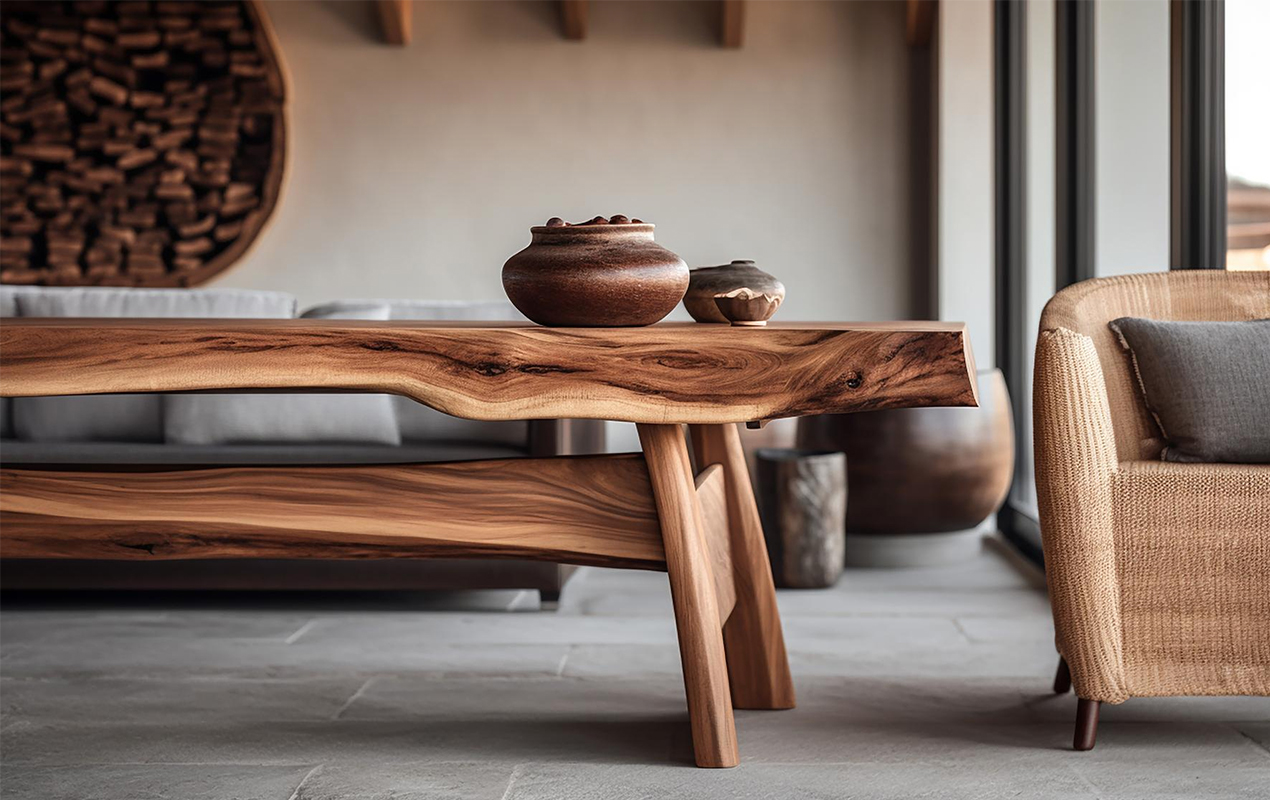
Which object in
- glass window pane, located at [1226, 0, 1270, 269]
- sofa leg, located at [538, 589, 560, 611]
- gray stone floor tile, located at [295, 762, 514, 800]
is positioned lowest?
sofa leg, located at [538, 589, 560, 611]

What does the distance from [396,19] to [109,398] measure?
236cm

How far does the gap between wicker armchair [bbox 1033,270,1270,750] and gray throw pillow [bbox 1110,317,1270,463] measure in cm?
7

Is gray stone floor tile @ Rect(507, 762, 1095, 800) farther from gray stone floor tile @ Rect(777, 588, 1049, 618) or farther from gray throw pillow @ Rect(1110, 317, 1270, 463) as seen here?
gray stone floor tile @ Rect(777, 588, 1049, 618)

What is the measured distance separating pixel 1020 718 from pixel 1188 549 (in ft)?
1.37

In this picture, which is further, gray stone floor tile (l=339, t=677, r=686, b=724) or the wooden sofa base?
gray stone floor tile (l=339, t=677, r=686, b=724)

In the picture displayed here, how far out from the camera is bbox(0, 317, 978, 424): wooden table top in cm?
Answer: 152

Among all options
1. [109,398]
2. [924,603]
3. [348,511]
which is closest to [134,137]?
[109,398]

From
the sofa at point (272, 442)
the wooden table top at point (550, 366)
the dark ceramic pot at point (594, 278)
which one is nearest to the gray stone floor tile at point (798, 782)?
the wooden table top at point (550, 366)

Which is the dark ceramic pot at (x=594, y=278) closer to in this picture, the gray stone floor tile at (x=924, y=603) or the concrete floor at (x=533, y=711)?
the concrete floor at (x=533, y=711)

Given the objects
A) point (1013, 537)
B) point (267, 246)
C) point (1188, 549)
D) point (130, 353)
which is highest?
point (267, 246)

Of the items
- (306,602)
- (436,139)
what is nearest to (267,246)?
(436,139)

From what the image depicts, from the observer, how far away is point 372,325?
166 cm

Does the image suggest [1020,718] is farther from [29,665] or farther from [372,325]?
[29,665]

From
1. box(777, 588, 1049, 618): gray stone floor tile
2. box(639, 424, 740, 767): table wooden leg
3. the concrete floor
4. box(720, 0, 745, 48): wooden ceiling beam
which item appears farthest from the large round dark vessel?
box(720, 0, 745, 48): wooden ceiling beam
